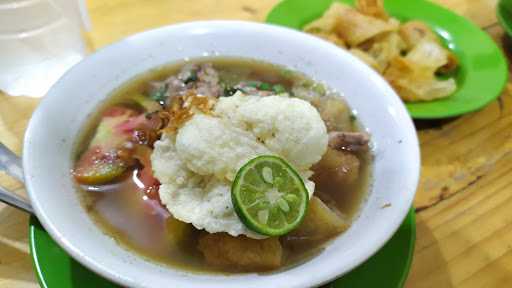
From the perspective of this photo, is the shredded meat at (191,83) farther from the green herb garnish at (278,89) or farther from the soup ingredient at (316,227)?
the soup ingredient at (316,227)

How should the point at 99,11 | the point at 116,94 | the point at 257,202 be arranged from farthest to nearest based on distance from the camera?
1. the point at 99,11
2. the point at 116,94
3. the point at 257,202

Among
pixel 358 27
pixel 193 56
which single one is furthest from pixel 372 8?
pixel 193 56

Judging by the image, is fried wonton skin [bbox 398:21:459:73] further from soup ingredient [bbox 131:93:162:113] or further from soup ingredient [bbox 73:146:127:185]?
soup ingredient [bbox 73:146:127:185]

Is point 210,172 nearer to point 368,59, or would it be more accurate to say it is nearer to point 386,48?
point 368,59

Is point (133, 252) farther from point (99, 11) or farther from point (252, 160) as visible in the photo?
point (99, 11)

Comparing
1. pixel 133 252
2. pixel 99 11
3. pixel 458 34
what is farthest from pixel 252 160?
pixel 458 34

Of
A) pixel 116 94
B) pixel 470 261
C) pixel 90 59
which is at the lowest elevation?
pixel 470 261
